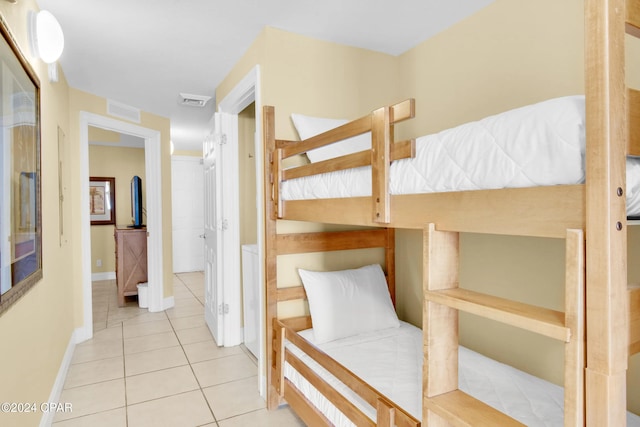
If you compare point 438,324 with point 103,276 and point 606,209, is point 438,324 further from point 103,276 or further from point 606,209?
point 103,276

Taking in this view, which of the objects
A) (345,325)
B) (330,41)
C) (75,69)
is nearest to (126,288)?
(75,69)

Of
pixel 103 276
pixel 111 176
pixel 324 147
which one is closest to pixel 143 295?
pixel 103 276

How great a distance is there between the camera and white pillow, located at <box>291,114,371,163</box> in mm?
2189

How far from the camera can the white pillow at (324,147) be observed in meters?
2.19

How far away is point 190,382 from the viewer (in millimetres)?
2574

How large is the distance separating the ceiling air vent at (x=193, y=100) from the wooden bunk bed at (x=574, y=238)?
2761 mm

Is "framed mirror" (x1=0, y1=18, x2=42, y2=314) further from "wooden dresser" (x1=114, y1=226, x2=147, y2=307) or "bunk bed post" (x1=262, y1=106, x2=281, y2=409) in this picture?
"wooden dresser" (x1=114, y1=226, x2=147, y2=307)

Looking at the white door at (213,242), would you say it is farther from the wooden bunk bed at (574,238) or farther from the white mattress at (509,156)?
the white mattress at (509,156)

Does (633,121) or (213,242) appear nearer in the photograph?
(633,121)

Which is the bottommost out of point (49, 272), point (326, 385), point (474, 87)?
point (326, 385)

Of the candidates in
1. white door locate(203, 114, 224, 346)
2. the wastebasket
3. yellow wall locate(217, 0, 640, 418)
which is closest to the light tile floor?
white door locate(203, 114, 224, 346)

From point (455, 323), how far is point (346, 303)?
3.59ft

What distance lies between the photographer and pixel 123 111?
3.80 meters

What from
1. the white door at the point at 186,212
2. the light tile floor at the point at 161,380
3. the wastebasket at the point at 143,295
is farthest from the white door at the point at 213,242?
the white door at the point at 186,212
